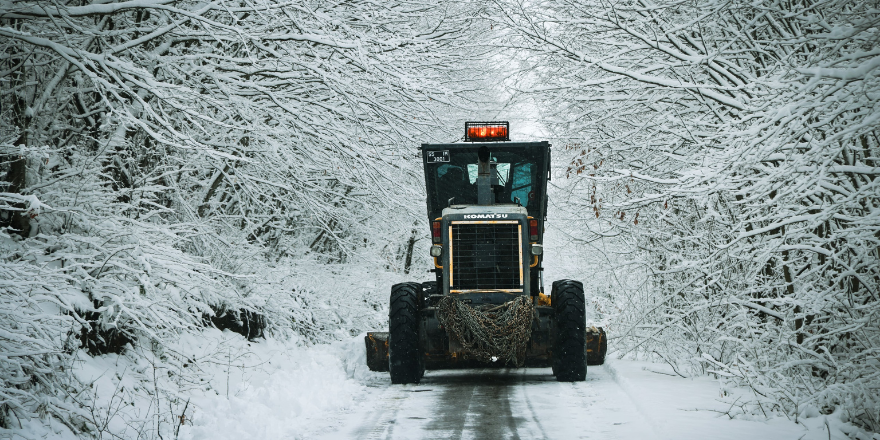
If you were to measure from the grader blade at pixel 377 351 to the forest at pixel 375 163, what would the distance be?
1.43m

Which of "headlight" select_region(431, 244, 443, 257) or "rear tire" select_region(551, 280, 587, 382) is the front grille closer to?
"headlight" select_region(431, 244, 443, 257)

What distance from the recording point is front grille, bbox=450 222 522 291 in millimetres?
9344

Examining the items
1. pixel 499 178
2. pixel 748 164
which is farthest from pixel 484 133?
pixel 748 164

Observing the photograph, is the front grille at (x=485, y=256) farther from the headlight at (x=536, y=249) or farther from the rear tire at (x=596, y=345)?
the rear tire at (x=596, y=345)

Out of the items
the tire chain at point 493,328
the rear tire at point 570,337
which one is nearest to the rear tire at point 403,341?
the tire chain at point 493,328

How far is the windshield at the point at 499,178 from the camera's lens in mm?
9891

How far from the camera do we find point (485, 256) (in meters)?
9.39

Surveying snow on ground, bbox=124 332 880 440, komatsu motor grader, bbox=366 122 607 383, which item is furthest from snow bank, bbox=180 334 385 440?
komatsu motor grader, bbox=366 122 607 383

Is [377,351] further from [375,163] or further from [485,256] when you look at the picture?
[375,163]

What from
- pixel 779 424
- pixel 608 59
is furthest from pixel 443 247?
pixel 779 424

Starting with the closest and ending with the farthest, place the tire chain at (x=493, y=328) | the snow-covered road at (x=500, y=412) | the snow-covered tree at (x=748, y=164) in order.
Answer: the snow-covered tree at (x=748, y=164) < the snow-covered road at (x=500, y=412) < the tire chain at (x=493, y=328)

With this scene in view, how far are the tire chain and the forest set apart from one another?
6.03 feet

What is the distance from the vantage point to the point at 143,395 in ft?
22.6

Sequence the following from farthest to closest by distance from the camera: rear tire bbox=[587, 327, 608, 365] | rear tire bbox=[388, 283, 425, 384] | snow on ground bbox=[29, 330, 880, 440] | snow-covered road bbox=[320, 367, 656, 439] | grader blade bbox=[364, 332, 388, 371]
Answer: rear tire bbox=[587, 327, 608, 365], grader blade bbox=[364, 332, 388, 371], rear tire bbox=[388, 283, 425, 384], snow-covered road bbox=[320, 367, 656, 439], snow on ground bbox=[29, 330, 880, 440]
